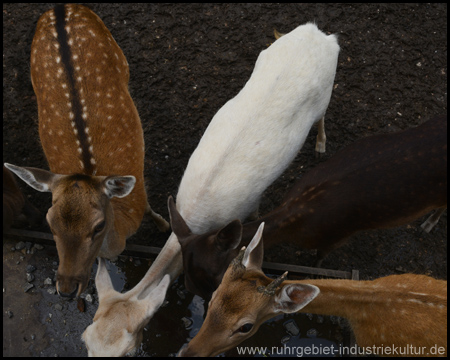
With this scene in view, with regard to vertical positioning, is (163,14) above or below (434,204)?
above

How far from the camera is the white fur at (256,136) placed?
3182 mm

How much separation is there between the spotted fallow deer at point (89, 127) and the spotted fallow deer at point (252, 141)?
0.45 m

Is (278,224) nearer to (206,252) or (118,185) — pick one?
(206,252)

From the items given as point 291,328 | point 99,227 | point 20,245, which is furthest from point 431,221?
A: point 20,245

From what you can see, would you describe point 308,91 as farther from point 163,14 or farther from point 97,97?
point 163,14

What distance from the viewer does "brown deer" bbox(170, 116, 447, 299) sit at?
315 centimetres

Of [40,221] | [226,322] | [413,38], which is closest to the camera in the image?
[226,322]

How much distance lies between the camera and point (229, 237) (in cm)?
288

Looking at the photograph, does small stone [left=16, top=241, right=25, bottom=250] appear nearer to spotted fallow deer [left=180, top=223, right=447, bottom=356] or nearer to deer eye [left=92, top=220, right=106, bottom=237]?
deer eye [left=92, top=220, right=106, bottom=237]

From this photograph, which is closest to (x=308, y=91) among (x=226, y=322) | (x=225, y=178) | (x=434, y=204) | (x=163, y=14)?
(x=225, y=178)

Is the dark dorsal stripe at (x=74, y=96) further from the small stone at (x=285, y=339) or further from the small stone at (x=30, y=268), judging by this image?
the small stone at (x=285, y=339)

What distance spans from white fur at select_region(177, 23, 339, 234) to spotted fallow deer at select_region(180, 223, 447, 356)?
642 mm

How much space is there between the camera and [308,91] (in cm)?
332

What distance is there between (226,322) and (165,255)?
0.89m
